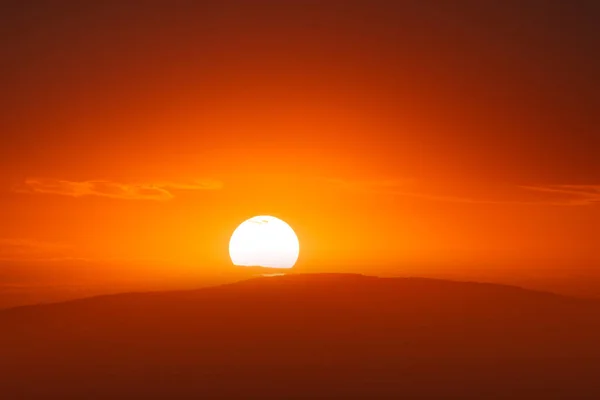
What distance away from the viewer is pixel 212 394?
35656 mm

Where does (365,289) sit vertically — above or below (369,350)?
above

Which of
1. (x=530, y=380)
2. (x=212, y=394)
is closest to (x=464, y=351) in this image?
(x=530, y=380)

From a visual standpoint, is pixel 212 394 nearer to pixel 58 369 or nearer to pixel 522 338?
pixel 58 369

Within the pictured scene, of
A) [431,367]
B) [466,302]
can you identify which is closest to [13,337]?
[431,367]

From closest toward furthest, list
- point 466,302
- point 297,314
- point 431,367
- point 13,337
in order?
point 431,367, point 13,337, point 297,314, point 466,302

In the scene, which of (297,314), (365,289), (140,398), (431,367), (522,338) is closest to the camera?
(140,398)

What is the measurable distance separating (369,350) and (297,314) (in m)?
28.1

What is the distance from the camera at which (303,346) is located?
55562 mm

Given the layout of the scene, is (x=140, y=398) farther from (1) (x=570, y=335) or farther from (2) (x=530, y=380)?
(1) (x=570, y=335)

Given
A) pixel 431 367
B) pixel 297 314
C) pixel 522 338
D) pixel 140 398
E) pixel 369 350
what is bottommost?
pixel 140 398

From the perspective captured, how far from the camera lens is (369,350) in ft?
171

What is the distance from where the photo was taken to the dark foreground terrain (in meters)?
37.8

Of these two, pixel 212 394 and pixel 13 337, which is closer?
pixel 212 394

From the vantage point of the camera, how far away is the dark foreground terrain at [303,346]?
37.8 meters
